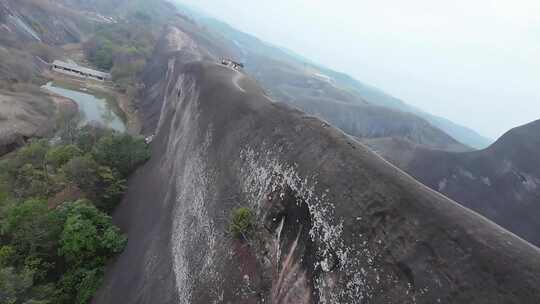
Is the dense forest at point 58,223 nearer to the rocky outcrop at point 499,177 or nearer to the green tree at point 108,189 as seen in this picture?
the green tree at point 108,189

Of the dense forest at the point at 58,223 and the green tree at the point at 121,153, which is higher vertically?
the green tree at the point at 121,153

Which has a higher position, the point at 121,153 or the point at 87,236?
the point at 121,153

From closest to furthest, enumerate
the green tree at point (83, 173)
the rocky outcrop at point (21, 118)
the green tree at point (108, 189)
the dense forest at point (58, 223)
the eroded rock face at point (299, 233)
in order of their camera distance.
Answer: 1. the eroded rock face at point (299, 233)
2. the dense forest at point (58, 223)
3. the green tree at point (83, 173)
4. the green tree at point (108, 189)
5. the rocky outcrop at point (21, 118)

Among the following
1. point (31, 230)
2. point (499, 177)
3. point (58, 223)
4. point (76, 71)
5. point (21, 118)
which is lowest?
point (76, 71)

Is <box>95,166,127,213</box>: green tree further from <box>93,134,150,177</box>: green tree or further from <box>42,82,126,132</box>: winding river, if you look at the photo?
<box>42,82,126,132</box>: winding river

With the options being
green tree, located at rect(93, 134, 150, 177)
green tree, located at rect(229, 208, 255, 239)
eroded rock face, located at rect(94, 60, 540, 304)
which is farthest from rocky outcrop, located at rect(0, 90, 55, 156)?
green tree, located at rect(229, 208, 255, 239)

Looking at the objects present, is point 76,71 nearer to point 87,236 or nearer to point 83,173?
point 83,173

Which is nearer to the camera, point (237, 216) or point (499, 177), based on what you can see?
point (237, 216)

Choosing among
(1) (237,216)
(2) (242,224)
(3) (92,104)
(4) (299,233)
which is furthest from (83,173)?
(3) (92,104)

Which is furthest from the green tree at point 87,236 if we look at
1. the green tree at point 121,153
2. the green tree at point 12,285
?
the green tree at point 121,153
